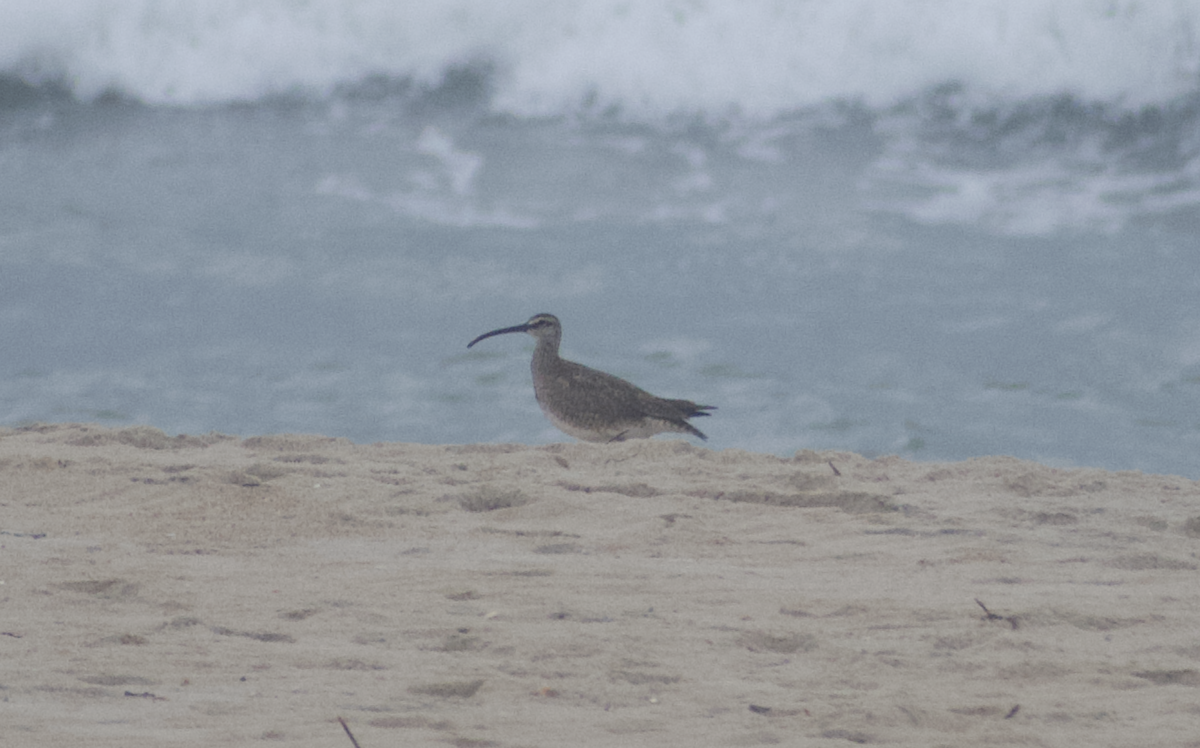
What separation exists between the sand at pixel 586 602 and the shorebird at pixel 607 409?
1.49 m

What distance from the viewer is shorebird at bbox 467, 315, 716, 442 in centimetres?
899

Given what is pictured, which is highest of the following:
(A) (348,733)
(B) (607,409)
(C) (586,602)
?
(B) (607,409)

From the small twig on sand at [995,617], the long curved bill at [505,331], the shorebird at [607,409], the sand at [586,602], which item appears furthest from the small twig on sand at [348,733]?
the long curved bill at [505,331]

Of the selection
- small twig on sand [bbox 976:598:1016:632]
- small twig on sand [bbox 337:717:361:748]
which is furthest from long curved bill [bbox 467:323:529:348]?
small twig on sand [bbox 337:717:361:748]

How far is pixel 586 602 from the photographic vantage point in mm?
4391

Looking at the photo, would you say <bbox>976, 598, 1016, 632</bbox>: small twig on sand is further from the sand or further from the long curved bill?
the long curved bill

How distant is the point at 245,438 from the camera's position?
26.7 ft

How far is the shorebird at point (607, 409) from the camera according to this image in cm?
899

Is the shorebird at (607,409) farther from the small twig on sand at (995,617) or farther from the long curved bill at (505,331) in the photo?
the small twig on sand at (995,617)

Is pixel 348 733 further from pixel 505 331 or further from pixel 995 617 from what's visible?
pixel 505 331

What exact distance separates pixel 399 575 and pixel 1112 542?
320 centimetres

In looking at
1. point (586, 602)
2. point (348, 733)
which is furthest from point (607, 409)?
point (348, 733)

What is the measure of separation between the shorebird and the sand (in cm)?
149

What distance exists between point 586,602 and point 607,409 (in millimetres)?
4635
